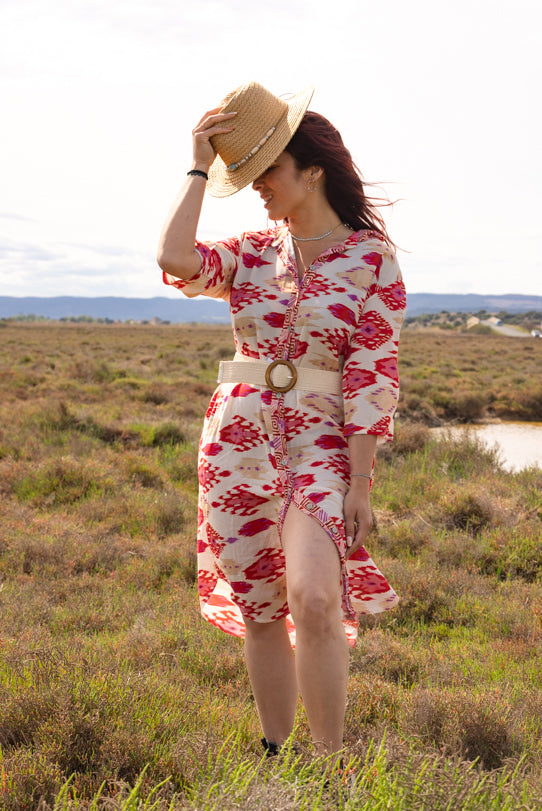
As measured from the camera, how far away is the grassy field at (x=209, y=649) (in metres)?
1.93

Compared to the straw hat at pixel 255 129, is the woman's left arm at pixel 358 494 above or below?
below

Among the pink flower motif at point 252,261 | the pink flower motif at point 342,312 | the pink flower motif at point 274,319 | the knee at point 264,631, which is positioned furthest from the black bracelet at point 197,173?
the knee at point 264,631

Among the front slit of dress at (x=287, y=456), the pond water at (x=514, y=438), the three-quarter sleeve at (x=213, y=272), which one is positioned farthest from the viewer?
the pond water at (x=514, y=438)

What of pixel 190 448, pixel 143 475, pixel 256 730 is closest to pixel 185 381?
pixel 190 448

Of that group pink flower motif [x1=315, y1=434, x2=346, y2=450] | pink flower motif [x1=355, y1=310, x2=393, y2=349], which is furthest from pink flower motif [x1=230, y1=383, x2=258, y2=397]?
pink flower motif [x1=355, y1=310, x2=393, y2=349]

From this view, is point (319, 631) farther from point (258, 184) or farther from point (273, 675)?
point (258, 184)

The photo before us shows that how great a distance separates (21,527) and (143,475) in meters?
1.87

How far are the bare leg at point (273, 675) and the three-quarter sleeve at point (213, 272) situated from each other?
1149 millimetres

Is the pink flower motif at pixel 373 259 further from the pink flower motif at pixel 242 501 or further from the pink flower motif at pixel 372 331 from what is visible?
the pink flower motif at pixel 242 501

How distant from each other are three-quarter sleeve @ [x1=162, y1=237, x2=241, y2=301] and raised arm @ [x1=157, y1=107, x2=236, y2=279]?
0.15ft

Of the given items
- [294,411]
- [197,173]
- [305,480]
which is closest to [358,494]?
[305,480]

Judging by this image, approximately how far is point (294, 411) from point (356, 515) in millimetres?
386

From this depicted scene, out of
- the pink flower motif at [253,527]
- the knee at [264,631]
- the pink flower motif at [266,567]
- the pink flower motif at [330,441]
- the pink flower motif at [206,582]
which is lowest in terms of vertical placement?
the knee at [264,631]

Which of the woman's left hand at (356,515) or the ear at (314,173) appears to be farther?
the ear at (314,173)
